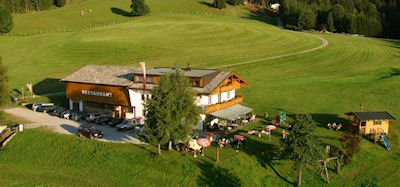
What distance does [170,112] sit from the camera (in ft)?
134

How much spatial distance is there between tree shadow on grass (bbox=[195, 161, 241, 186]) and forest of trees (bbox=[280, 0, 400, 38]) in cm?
12681

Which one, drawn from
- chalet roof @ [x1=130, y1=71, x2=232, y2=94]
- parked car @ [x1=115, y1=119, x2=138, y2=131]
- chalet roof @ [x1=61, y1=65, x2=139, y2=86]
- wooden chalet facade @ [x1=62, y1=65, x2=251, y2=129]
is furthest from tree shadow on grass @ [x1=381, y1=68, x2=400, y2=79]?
parked car @ [x1=115, y1=119, x2=138, y2=131]

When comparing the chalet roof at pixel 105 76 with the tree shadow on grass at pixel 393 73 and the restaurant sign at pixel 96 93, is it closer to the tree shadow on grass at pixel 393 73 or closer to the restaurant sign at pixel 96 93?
the restaurant sign at pixel 96 93

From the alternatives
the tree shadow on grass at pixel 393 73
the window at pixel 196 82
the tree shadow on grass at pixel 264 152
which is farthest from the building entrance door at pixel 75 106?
the tree shadow on grass at pixel 393 73

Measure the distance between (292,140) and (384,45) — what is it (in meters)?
101

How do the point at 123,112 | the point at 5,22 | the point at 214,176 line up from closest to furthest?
the point at 214,176 < the point at 123,112 < the point at 5,22

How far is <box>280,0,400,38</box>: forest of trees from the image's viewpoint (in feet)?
495

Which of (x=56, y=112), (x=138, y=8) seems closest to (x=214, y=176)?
(x=56, y=112)

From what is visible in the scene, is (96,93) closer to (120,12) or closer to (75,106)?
(75,106)

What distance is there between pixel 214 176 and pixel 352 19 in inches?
5125

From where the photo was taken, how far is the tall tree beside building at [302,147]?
37688 mm

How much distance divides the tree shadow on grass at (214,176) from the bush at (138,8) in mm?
133148

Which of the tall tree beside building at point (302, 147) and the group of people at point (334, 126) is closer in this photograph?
the tall tree beside building at point (302, 147)

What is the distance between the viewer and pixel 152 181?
37500 millimetres
